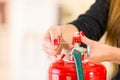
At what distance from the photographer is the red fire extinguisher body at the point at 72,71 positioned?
553 millimetres

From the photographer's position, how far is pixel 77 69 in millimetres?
545

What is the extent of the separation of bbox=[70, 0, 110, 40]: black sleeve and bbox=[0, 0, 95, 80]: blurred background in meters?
0.55

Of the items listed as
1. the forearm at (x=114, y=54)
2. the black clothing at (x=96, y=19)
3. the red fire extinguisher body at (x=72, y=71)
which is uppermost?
the black clothing at (x=96, y=19)

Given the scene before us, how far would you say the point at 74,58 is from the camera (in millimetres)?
564

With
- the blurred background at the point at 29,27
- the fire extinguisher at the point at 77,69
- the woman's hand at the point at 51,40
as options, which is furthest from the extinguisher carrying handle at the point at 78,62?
the blurred background at the point at 29,27

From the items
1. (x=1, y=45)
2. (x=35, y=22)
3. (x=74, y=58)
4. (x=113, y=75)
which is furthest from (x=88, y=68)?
(x=1, y=45)

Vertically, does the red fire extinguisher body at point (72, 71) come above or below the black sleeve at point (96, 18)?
below

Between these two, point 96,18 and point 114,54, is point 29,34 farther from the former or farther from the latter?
point 114,54

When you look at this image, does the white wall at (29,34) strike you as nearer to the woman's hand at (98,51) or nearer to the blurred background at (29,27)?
the blurred background at (29,27)

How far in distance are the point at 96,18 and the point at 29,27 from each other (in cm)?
68

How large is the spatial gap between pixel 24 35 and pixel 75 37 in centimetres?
111

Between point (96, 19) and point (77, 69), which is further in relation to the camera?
point (96, 19)

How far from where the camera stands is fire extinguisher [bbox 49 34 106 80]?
55 centimetres

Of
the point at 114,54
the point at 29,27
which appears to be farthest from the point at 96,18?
the point at 29,27
